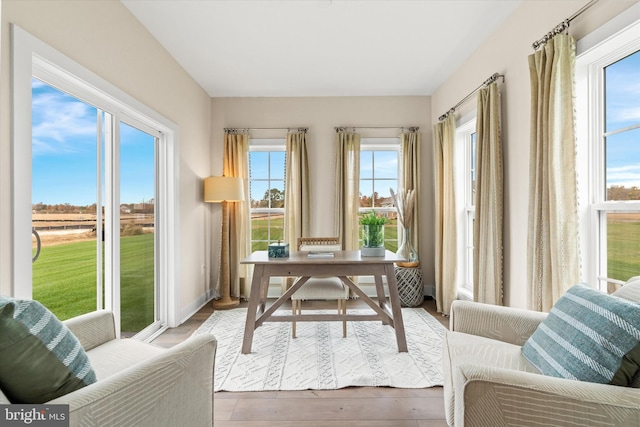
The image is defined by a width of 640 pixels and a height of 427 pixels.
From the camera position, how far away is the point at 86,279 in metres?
2.23

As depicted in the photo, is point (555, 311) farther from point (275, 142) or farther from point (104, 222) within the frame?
point (275, 142)

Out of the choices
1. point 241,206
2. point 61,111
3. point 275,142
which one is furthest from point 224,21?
point 241,206

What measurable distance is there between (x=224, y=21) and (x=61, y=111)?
1.39 metres

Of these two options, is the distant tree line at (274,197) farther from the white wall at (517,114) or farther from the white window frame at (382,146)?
the white wall at (517,114)

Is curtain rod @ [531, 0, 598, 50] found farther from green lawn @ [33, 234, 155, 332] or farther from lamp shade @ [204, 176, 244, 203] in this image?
green lawn @ [33, 234, 155, 332]

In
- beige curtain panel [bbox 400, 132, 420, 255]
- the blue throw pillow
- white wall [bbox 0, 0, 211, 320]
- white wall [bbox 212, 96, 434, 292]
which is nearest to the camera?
the blue throw pillow

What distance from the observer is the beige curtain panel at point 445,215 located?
3.55 meters

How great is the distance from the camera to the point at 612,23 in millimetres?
1636

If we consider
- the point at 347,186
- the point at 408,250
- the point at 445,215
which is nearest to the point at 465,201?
the point at 445,215

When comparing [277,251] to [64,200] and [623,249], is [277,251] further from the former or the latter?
[623,249]

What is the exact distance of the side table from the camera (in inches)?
151

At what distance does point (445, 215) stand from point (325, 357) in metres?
2.15

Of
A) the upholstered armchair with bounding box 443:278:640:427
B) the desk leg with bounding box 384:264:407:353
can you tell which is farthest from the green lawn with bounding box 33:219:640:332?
the desk leg with bounding box 384:264:407:353

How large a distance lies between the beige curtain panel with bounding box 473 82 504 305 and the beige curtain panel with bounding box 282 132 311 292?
2106mm
